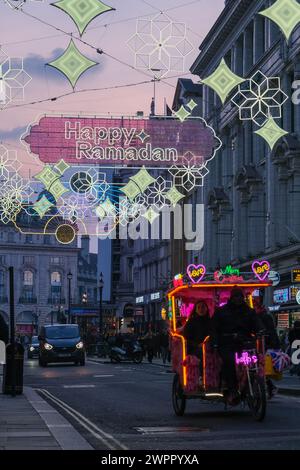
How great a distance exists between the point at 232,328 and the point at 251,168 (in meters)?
39.1

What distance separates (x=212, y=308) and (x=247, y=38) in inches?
1590

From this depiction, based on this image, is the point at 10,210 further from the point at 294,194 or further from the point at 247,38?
the point at 247,38

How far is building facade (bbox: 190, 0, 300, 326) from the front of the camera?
4597 cm

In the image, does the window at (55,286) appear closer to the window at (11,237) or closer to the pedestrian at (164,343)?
the window at (11,237)

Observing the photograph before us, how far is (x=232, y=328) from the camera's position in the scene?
13977 mm

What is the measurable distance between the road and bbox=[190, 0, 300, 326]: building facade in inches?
984

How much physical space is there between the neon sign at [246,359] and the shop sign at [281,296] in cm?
3283

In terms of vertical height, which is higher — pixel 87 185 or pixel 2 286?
pixel 2 286

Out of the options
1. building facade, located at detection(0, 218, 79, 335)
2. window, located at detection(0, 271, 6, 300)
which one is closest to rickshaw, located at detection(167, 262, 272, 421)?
building facade, located at detection(0, 218, 79, 335)

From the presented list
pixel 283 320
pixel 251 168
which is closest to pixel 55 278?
pixel 251 168

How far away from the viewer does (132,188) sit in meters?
33.1

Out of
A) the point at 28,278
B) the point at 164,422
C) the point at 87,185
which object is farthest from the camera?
the point at 28,278

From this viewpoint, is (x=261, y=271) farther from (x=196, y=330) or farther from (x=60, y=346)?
(x=60, y=346)

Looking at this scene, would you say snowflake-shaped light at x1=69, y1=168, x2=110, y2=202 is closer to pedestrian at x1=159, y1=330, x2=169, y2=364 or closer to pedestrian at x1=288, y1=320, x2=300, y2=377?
pedestrian at x1=288, y1=320, x2=300, y2=377
